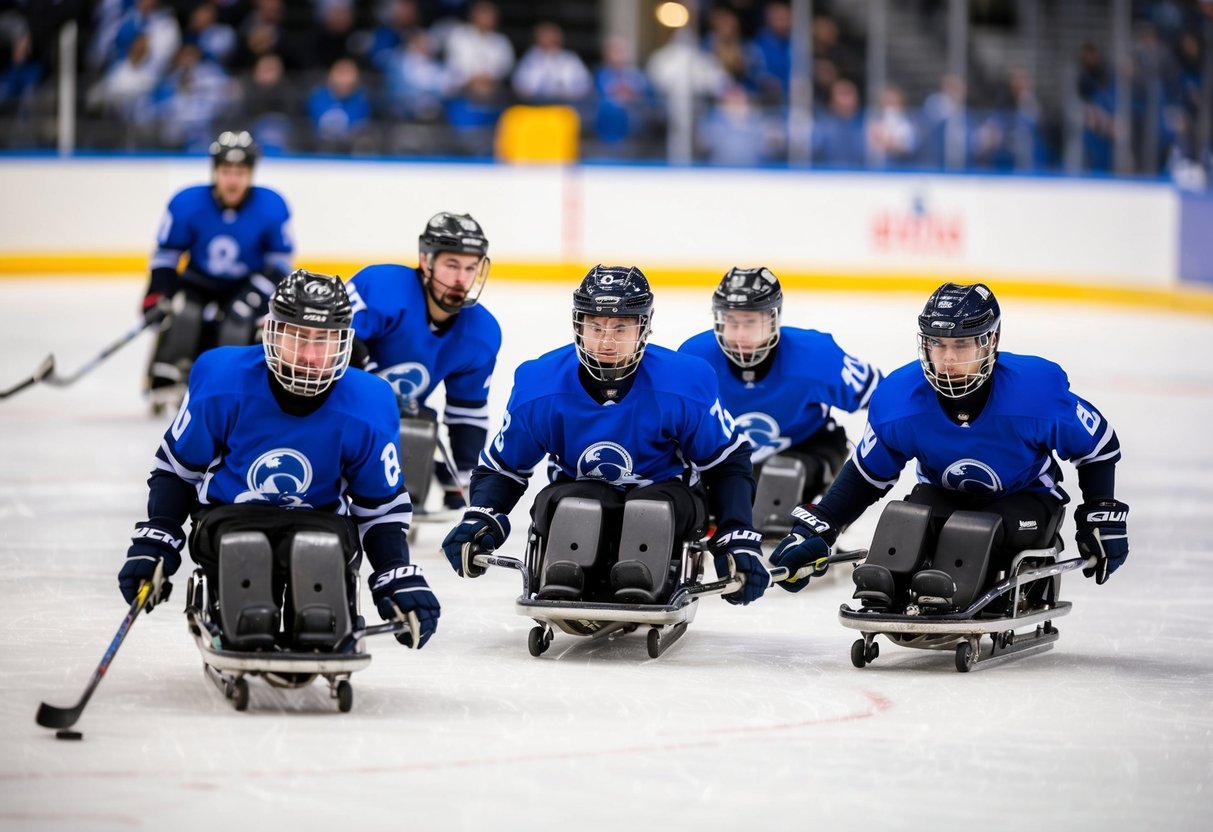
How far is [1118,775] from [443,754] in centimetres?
140

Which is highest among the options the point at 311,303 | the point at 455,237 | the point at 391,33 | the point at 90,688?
the point at 391,33

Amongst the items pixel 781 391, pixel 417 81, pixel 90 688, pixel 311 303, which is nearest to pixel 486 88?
pixel 417 81

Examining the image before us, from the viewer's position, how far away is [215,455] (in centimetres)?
445

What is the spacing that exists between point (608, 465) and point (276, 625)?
1.15m

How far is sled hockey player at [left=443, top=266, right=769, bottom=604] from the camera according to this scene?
4898mm

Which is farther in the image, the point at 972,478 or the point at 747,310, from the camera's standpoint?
the point at 747,310

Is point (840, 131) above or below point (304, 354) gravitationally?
above

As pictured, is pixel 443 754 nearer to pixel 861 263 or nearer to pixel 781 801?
pixel 781 801

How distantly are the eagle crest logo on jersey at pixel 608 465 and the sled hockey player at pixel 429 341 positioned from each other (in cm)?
141

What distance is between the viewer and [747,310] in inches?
241

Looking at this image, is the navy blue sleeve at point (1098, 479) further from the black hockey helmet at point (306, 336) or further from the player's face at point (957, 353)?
the black hockey helmet at point (306, 336)

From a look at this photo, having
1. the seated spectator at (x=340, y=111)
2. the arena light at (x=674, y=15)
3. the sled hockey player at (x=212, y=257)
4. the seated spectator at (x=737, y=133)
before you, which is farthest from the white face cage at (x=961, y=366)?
the arena light at (x=674, y=15)

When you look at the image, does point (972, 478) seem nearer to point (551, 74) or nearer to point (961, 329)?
point (961, 329)

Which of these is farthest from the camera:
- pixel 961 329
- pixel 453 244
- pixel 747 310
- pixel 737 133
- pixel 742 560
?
pixel 737 133
